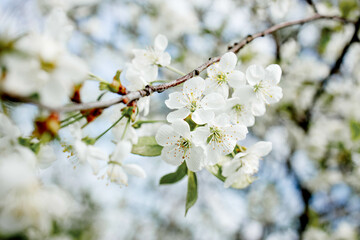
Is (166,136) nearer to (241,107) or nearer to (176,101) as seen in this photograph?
(176,101)

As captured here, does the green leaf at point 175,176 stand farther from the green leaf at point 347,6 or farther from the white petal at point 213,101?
the green leaf at point 347,6

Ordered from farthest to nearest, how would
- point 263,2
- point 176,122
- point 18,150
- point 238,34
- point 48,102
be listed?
point 238,34 → point 263,2 → point 176,122 → point 18,150 → point 48,102

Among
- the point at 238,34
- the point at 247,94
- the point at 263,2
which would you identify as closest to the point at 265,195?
the point at 238,34

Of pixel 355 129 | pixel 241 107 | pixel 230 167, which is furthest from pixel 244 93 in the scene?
pixel 355 129

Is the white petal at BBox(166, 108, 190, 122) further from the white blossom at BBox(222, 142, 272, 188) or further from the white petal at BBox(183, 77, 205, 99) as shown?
the white blossom at BBox(222, 142, 272, 188)

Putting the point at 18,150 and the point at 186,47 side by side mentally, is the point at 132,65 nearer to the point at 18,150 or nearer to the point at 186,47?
the point at 18,150

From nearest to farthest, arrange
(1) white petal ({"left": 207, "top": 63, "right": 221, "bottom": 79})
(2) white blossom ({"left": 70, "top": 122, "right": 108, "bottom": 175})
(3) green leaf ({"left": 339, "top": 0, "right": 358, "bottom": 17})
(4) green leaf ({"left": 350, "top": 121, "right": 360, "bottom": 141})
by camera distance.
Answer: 1. (2) white blossom ({"left": 70, "top": 122, "right": 108, "bottom": 175})
2. (1) white petal ({"left": 207, "top": 63, "right": 221, "bottom": 79})
3. (4) green leaf ({"left": 350, "top": 121, "right": 360, "bottom": 141})
4. (3) green leaf ({"left": 339, "top": 0, "right": 358, "bottom": 17})

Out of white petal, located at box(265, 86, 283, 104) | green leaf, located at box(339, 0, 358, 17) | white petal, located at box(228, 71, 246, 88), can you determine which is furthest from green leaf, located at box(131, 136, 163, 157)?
green leaf, located at box(339, 0, 358, 17)
